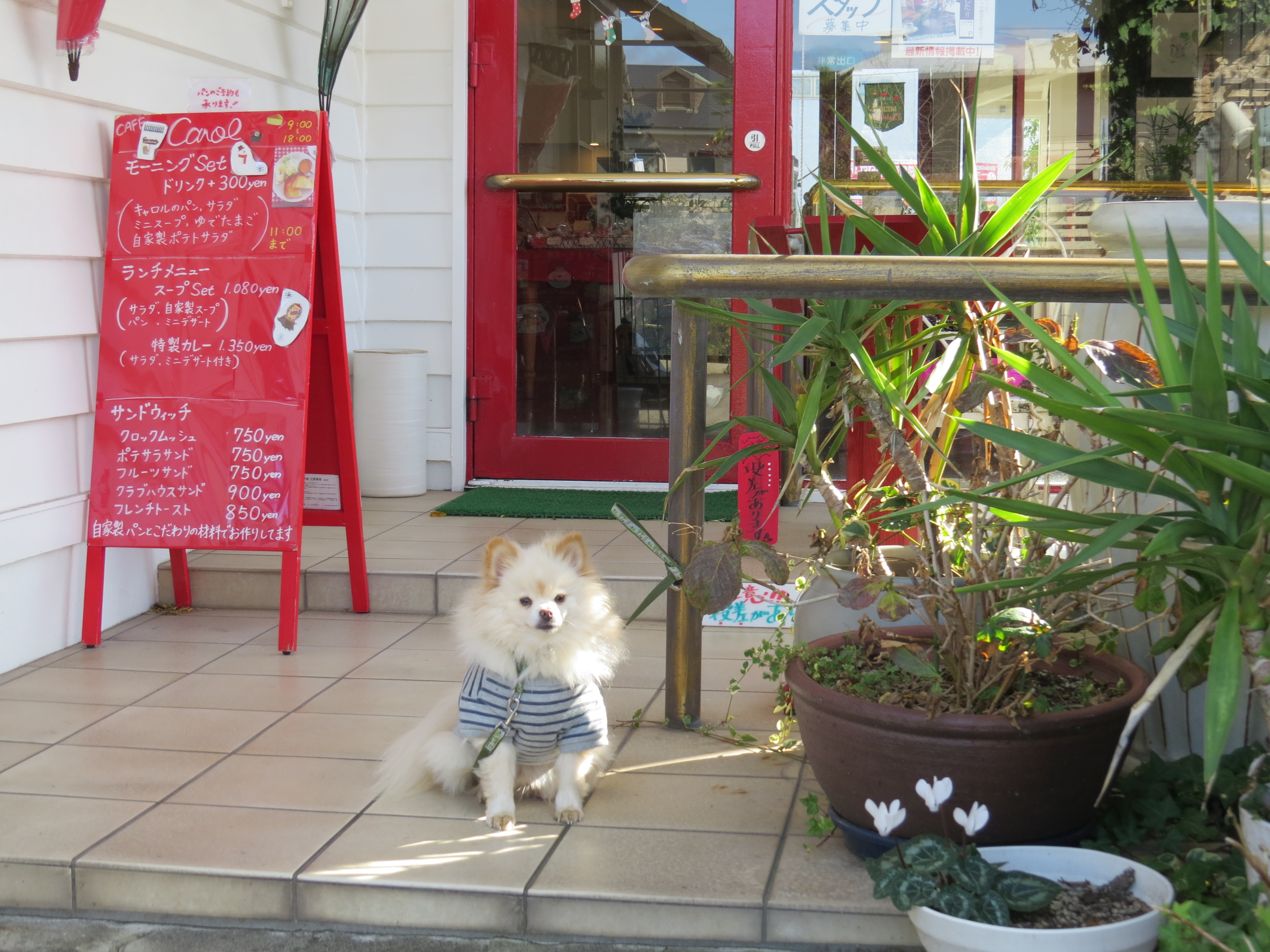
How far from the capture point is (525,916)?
183 cm

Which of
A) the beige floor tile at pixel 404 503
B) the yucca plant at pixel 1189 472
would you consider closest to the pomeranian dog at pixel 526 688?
the yucca plant at pixel 1189 472

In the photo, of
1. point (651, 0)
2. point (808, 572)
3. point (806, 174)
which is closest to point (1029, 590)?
point (808, 572)

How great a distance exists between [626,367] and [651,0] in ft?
4.55

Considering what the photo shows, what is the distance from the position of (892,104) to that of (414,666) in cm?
281

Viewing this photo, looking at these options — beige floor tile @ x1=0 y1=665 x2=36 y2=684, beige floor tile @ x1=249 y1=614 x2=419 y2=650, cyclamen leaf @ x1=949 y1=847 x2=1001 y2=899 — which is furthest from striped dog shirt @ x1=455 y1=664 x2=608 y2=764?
beige floor tile @ x1=0 y1=665 x2=36 y2=684

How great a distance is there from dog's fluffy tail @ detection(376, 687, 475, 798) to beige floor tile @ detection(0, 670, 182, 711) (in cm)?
91

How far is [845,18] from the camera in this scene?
4434 mm

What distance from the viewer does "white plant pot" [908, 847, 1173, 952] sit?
4.93 ft

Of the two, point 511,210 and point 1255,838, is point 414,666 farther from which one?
point 511,210

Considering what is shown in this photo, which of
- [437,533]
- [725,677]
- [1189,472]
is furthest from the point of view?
[437,533]

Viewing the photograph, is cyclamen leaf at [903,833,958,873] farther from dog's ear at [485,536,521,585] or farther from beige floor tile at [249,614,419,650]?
beige floor tile at [249,614,419,650]

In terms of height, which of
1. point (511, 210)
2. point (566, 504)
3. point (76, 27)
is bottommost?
point (566, 504)

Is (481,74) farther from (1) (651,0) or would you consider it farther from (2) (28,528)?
(2) (28,528)

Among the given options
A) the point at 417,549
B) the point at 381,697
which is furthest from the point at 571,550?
the point at 417,549
